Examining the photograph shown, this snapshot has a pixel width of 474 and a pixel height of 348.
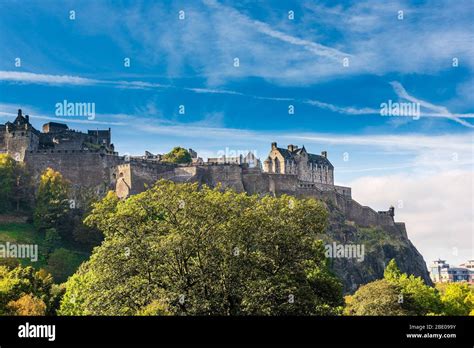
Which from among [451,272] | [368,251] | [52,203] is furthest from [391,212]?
[451,272]

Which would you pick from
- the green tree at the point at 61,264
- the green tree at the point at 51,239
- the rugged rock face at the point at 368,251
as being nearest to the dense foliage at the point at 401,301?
the rugged rock face at the point at 368,251

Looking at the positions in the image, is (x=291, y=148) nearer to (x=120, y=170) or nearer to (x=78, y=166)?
(x=120, y=170)

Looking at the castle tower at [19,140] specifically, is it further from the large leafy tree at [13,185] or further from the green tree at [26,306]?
the green tree at [26,306]

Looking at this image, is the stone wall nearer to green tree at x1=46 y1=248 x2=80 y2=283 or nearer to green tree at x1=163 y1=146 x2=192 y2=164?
green tree at x1=46 y1=248 x2=80 y2=283

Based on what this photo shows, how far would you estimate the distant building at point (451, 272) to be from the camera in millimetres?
176125

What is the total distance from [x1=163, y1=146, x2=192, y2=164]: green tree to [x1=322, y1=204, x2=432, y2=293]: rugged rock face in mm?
22582

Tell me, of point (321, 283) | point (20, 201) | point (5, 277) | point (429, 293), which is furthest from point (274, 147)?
point (321, 283)

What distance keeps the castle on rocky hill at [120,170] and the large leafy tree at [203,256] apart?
40516mm

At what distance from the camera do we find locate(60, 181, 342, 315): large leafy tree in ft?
83.3

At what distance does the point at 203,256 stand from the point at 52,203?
1806 inches

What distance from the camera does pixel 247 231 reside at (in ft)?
90.3
